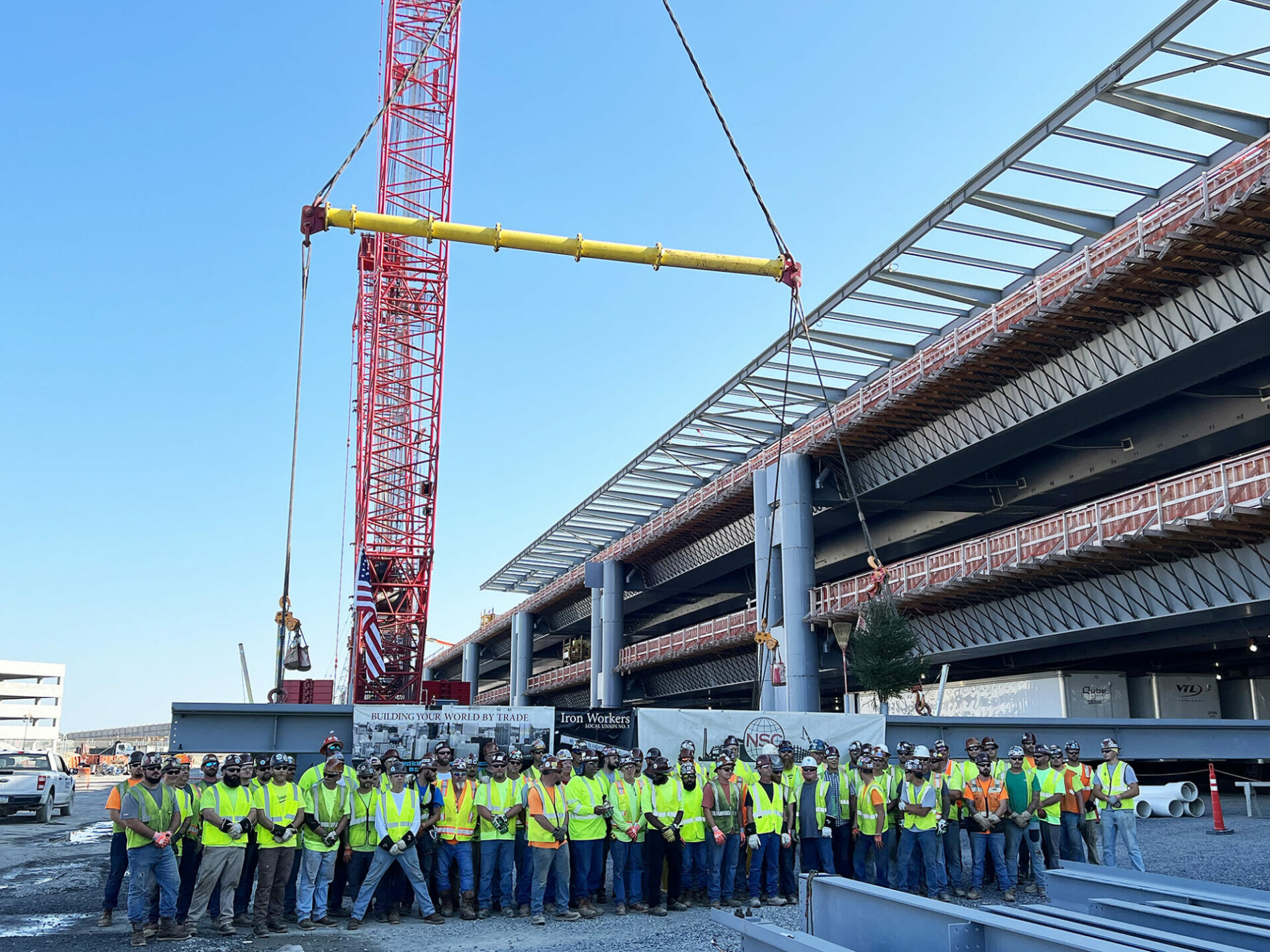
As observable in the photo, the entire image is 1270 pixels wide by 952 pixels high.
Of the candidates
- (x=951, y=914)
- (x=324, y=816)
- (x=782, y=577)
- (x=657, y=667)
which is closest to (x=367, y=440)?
(x=782, y=577)

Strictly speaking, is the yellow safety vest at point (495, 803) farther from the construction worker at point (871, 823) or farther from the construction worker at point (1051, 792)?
the construction worker at point (1051, 792)

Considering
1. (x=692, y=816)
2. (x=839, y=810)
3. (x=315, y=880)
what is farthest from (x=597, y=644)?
(x=315, y=880)

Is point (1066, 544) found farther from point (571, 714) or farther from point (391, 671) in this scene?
point (391, 671)

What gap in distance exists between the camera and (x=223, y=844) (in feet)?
36.1

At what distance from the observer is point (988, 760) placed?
13.6 meters

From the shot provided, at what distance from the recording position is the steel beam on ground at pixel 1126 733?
1823 centimetres

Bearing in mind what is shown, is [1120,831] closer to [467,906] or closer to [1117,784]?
[1117,784]

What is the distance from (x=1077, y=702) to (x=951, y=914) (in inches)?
1087

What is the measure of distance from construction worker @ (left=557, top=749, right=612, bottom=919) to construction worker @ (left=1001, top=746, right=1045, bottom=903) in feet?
17.1

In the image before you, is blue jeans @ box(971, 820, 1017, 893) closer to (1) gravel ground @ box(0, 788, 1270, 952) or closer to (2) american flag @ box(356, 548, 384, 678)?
(1) gravel ground @ box(0, 788, 1270, 952)

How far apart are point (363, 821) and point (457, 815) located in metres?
1.04

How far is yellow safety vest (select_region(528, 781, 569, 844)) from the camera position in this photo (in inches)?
467

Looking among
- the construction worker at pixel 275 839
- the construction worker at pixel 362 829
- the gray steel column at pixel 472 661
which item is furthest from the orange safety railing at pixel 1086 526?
the gray steel column at pixel 472 661

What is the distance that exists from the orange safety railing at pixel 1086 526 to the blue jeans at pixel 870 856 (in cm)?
1209
